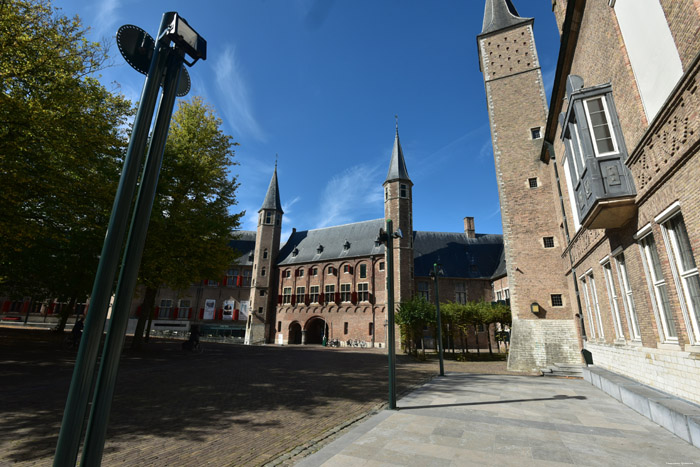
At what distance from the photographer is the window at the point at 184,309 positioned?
42156 mm

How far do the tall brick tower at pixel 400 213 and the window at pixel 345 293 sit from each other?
673cm

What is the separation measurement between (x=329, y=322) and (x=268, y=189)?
1821cm

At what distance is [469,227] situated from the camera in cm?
3862

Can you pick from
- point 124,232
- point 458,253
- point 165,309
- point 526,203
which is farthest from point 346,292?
point 124,232

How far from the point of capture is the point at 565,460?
4.25m

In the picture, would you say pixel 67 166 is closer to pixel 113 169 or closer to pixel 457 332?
pixel 113 169

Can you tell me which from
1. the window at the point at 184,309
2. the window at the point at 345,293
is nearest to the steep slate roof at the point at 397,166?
the window at the point at 345,293

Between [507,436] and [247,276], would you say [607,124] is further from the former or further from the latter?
[247,276]

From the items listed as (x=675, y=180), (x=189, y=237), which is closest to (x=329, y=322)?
(x=189, y=237)

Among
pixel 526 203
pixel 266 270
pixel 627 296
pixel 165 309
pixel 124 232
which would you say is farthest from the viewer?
pixel 165 309

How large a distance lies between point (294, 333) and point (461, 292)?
18966 millimetres

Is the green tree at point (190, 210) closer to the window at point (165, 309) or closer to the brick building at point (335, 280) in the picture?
the brick building at point (335, 280)

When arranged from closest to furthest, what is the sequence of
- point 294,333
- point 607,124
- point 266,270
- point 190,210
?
1. point 607,124
2. point 190,210
3. point 294,333
4. point 266,270

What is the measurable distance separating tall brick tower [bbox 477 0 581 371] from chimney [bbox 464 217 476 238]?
66.5 ft
